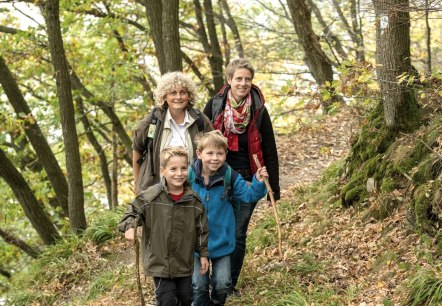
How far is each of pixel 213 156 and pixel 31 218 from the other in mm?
6716

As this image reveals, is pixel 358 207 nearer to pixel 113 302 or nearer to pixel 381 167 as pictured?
pixel 381 167

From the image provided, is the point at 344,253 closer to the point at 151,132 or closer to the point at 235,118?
the point at 235,118

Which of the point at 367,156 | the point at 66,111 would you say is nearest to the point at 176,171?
the point at 367,156

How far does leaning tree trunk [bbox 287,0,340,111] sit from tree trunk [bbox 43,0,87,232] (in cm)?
508

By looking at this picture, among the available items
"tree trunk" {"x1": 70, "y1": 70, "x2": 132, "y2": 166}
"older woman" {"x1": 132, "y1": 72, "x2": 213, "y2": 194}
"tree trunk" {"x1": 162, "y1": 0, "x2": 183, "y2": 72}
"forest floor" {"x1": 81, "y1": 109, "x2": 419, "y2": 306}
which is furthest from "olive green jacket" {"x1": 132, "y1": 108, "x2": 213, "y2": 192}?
"tree trunk" {"x1": 70, "y1": 70, "x2": 132, "y2": 166}

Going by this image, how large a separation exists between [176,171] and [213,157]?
414 mm

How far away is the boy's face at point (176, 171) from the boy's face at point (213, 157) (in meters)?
0.30

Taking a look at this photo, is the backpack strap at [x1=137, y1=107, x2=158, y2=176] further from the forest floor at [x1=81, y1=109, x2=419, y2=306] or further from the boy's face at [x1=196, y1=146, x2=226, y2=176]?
the forest floor at [x1=81, y1=109, x2=419, y2=306]

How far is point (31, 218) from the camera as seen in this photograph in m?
10.7

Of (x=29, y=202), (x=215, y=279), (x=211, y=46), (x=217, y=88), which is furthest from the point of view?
(x=211, y=46)

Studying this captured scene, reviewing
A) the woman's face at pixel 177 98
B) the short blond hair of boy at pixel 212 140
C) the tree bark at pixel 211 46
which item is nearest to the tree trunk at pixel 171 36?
the woman's face at pixel 177 98

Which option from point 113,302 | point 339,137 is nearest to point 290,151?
point 339,137

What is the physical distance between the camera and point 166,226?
193 inches

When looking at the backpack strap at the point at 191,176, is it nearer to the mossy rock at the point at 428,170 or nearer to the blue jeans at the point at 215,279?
the blue jeans at the point at 215,279
